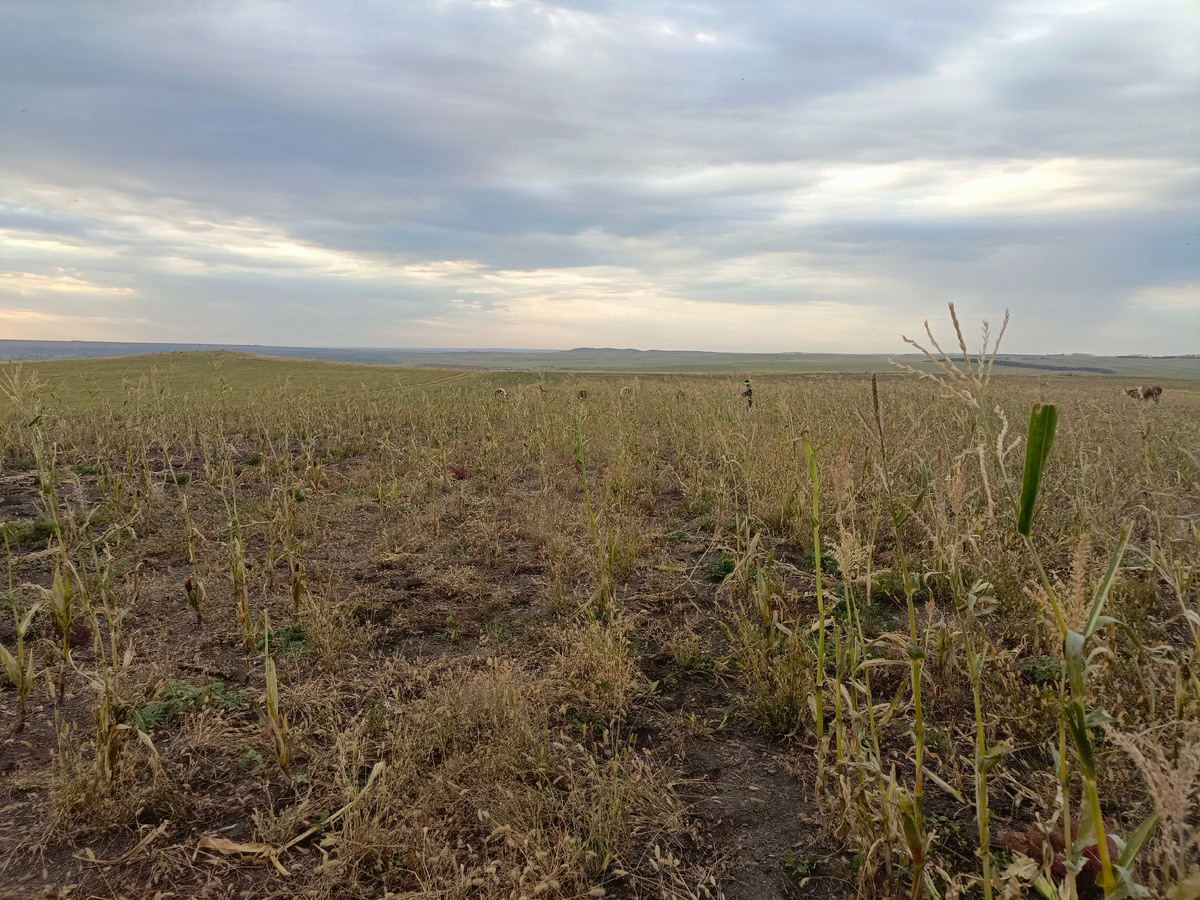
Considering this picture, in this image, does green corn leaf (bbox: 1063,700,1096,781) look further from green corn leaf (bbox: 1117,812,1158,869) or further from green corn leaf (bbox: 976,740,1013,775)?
green corn leaf (bbox: 976,740,1013,775)

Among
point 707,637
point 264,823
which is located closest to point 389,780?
point 264,823

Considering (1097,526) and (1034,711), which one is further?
(1097,526)

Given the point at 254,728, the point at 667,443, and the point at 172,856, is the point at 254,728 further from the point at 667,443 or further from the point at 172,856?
the point at 667,443

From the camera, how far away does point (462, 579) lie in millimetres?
4531

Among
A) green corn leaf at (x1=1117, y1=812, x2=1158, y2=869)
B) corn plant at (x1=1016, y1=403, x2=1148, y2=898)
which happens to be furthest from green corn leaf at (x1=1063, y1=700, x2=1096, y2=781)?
green corn leaf at (x1=1117, y1=812, x2=1158, y2=869)

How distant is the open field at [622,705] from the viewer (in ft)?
6.49

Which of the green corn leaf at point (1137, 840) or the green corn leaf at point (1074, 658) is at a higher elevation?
the green corn leaf at point (1074, 658)

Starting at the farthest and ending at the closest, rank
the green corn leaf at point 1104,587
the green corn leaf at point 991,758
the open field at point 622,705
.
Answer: the open field at point 622,705
the green corn leaf at point 991,758
the green corn leaf at point 1104,587

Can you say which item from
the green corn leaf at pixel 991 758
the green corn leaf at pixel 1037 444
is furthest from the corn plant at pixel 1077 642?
the green corn leaf at pixel 991 758

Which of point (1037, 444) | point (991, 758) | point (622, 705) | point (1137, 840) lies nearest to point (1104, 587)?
point (1037, 444)

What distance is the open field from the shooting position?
1.98 meters

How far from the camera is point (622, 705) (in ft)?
9.85

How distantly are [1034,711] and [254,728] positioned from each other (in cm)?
334

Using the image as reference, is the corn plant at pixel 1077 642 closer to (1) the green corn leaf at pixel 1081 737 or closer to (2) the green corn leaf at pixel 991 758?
(1) the green corn leaf at pixel 1081 737
